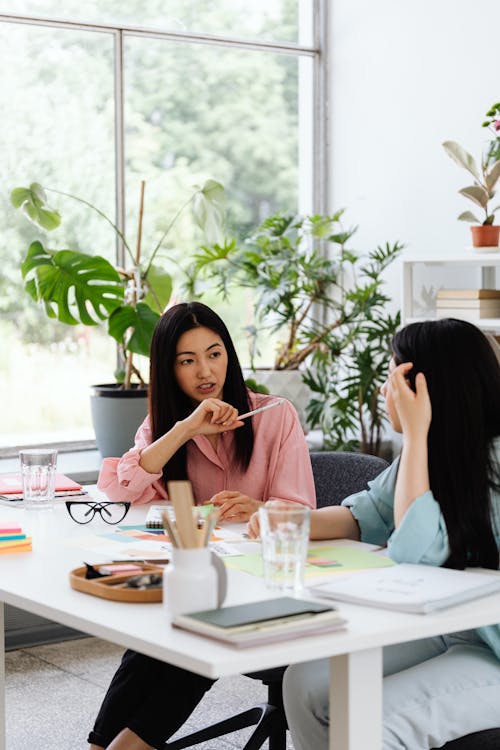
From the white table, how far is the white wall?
2.91 meters

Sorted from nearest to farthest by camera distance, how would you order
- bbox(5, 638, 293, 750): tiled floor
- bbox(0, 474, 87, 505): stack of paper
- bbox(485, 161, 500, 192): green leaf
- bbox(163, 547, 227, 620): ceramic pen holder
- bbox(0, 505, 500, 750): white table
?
bbox(0, 505, 500, 750): white table < bbox(163, 547, 227, 620): ceramic pen holder < bbox(0, 474, 87, 505): stack of paper < bbox(5, 638, 293, 750): tiled floor < bbox(485, 161, 500, 192): green leaf

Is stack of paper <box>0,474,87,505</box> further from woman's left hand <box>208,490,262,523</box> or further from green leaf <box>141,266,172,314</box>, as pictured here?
green leaf <box>141,266,172,314</box>

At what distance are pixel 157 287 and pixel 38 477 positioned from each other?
1.80 m

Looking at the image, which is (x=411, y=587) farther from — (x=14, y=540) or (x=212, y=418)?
(x=212, y=418)

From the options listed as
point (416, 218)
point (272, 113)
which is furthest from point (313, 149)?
point (416, 218)

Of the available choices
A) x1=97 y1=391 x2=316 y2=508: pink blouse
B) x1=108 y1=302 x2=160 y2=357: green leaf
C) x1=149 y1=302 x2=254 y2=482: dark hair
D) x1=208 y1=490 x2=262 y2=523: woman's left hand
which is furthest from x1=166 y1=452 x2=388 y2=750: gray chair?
x1=108 y1=302 x2=160 y2=357: green leaf

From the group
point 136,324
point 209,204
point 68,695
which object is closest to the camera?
point 68,695

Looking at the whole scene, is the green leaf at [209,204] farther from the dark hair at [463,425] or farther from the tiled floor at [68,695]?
the dark hair at [463,425]

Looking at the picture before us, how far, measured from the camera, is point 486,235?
3.88 meters

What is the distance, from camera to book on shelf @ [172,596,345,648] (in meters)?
1.46

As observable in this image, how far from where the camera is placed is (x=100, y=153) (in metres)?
4.64

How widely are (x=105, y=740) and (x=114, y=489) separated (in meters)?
0.64

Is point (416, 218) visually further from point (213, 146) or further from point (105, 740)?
point (105, 740)

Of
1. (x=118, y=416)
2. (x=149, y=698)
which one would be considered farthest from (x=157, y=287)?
(x=149, y=698)
